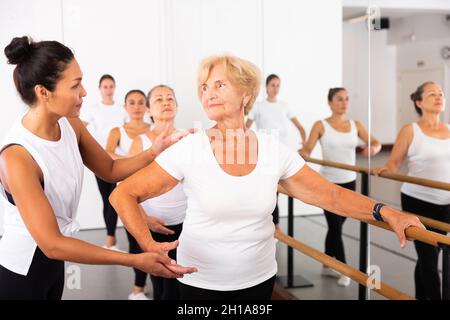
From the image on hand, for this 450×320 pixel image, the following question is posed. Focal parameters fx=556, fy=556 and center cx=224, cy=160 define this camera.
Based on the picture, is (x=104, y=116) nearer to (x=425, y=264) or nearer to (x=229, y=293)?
(x=229, y=293)

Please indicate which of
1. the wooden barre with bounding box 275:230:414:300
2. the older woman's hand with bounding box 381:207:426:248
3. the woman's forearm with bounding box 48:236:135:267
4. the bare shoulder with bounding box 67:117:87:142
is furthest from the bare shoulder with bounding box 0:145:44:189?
the wooden barre with bounding box 275:230:414:300

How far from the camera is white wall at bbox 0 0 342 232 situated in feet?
8.58

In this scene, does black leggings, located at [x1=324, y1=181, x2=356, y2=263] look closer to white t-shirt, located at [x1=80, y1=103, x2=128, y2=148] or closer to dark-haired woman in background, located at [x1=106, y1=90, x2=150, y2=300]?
dark-haired woman in background, located at [x1=106, y1=90, x2=150, y2=300]

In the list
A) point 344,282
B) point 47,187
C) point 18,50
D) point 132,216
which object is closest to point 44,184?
point 47,187

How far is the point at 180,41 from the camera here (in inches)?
125

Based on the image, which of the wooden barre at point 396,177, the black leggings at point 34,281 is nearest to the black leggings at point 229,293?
the black leggings at point 34,281

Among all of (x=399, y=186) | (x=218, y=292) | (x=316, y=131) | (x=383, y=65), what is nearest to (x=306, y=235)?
(x=316, y=131)

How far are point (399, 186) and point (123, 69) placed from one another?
152cm

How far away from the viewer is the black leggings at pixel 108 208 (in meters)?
2.93

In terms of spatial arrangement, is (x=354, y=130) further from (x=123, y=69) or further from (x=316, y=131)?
(x=123, y=69)

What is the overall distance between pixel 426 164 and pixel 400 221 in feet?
2.62

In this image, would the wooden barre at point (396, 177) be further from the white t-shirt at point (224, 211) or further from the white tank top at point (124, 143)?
the white tank top at point (124, 143)

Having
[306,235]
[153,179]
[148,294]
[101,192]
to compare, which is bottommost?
[148,294]

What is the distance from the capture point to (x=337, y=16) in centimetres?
311
